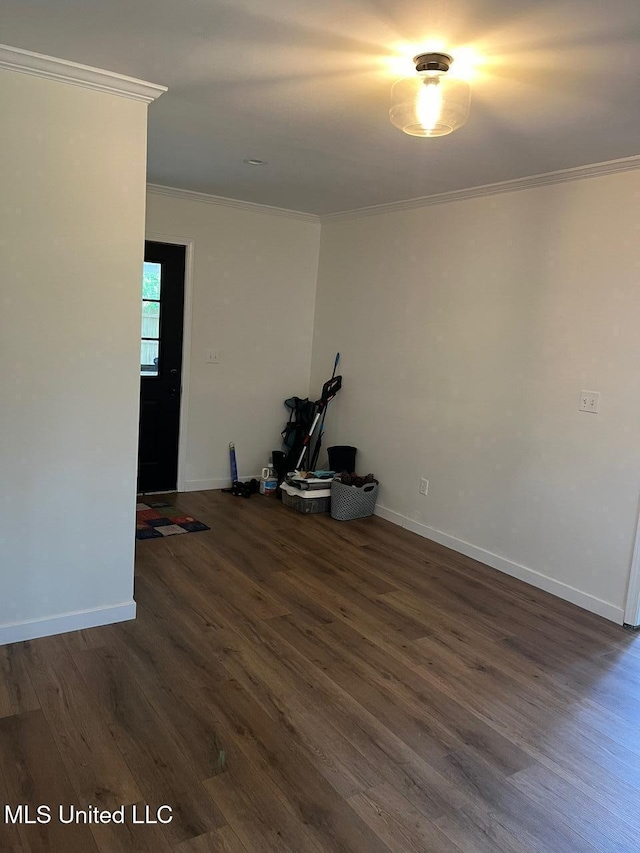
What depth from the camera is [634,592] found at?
329 cm

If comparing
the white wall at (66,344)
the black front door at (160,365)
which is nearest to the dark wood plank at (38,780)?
the white wall at (66,344)

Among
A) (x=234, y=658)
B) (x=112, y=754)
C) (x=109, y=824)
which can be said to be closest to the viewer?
(x=109, y=824)

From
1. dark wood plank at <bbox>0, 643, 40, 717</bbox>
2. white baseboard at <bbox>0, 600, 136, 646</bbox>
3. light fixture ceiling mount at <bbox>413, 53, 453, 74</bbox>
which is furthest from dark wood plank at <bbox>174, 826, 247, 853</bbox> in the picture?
light fixture ceiling mount at <bbox>413, 53, 453, 74</bbox>

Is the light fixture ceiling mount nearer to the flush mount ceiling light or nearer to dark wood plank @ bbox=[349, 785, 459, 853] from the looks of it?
the flush mount ceiling light

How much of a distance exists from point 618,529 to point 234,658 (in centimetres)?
210

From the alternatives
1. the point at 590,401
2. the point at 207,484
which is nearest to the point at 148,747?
the point at 590,401

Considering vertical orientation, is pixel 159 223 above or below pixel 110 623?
above

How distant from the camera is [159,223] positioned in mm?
4770

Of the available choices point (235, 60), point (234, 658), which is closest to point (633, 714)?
point (234, 658)

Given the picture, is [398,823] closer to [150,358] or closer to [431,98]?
[431,98]

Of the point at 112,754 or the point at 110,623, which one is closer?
the point at 112,754

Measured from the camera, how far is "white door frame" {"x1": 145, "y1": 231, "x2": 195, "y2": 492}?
485cm

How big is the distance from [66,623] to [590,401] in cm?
Result: 288

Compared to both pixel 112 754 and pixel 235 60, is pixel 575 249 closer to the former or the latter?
pixel 235 60
